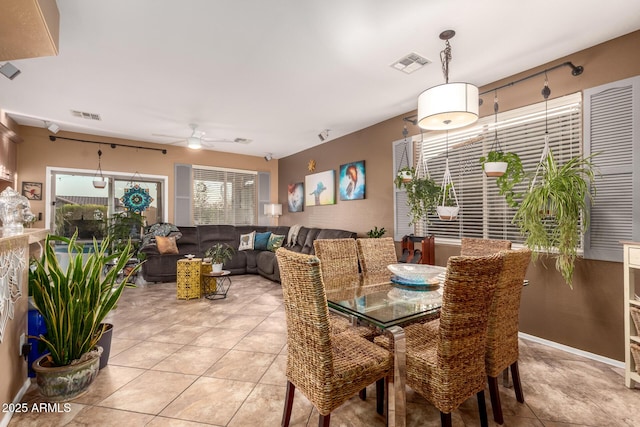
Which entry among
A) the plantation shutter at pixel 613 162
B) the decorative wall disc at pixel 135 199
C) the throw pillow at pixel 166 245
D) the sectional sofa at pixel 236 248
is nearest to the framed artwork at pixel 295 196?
the sectional sofa at pixel 236 248

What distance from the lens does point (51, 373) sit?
1774 millimetres

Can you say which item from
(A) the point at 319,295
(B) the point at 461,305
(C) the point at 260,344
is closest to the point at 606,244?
(B) the point at 461,305

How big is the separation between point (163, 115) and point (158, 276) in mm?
2622

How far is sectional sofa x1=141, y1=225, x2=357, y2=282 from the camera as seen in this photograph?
16.5ft

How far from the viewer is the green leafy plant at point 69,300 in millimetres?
1822

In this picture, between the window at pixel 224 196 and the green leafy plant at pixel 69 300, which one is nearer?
the green leafy plant at pixel 69 300

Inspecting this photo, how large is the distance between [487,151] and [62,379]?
4.04 meters

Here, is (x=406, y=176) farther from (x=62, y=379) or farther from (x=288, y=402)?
(x=62, y=379)

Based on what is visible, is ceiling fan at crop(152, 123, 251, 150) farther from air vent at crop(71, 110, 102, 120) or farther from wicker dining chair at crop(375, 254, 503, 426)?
wicker dining chair at crop(375, 254, 503, 426)

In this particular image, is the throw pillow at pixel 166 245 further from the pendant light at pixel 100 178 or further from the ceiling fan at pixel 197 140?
the ceiling fan at pixel 197 140

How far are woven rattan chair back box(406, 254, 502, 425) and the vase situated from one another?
6.47 ft

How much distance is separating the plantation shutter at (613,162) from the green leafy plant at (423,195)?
4.31 feet

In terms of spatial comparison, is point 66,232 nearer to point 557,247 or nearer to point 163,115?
point 163,115

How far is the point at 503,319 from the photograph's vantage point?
1617mm
